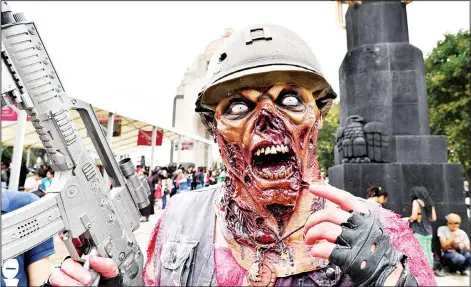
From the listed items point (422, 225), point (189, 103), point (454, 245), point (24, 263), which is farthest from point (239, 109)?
point (189, 103)

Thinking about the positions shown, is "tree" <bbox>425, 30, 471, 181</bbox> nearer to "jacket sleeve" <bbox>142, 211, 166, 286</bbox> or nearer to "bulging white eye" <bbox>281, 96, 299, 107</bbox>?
"bulging white eye" <bbox>281, 96, 299, 107</bbox>

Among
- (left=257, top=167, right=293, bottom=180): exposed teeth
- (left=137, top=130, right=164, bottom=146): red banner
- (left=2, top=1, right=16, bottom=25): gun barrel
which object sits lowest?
(left=257, top=167, right=293, bottom=180): exposed teeth

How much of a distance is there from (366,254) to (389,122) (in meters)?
7.02

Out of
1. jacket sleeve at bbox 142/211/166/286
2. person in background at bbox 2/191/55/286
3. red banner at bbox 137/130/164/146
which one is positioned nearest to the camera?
jacket sleeve at bbox 142/211/166/286

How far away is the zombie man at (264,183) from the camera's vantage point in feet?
→ 5.40

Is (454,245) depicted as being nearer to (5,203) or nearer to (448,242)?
(448,242)

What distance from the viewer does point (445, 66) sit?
61.3 ft

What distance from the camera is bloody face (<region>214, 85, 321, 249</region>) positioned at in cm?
Answer: 163

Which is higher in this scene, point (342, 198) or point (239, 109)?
point (239, 109)

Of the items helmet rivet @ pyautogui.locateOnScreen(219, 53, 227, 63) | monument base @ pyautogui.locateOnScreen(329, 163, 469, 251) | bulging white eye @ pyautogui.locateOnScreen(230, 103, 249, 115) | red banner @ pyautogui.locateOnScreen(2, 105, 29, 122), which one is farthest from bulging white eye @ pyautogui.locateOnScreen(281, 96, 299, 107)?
red banner @ pyautogui.locateOnScreen(2, 105, 29, 122)

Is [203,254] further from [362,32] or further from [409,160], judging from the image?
[362,32]

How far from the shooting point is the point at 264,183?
5.30ft

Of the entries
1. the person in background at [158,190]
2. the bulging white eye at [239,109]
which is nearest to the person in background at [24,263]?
the bulging white eye at [239,109]

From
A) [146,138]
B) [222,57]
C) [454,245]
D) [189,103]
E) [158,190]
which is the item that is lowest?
[454,245]
